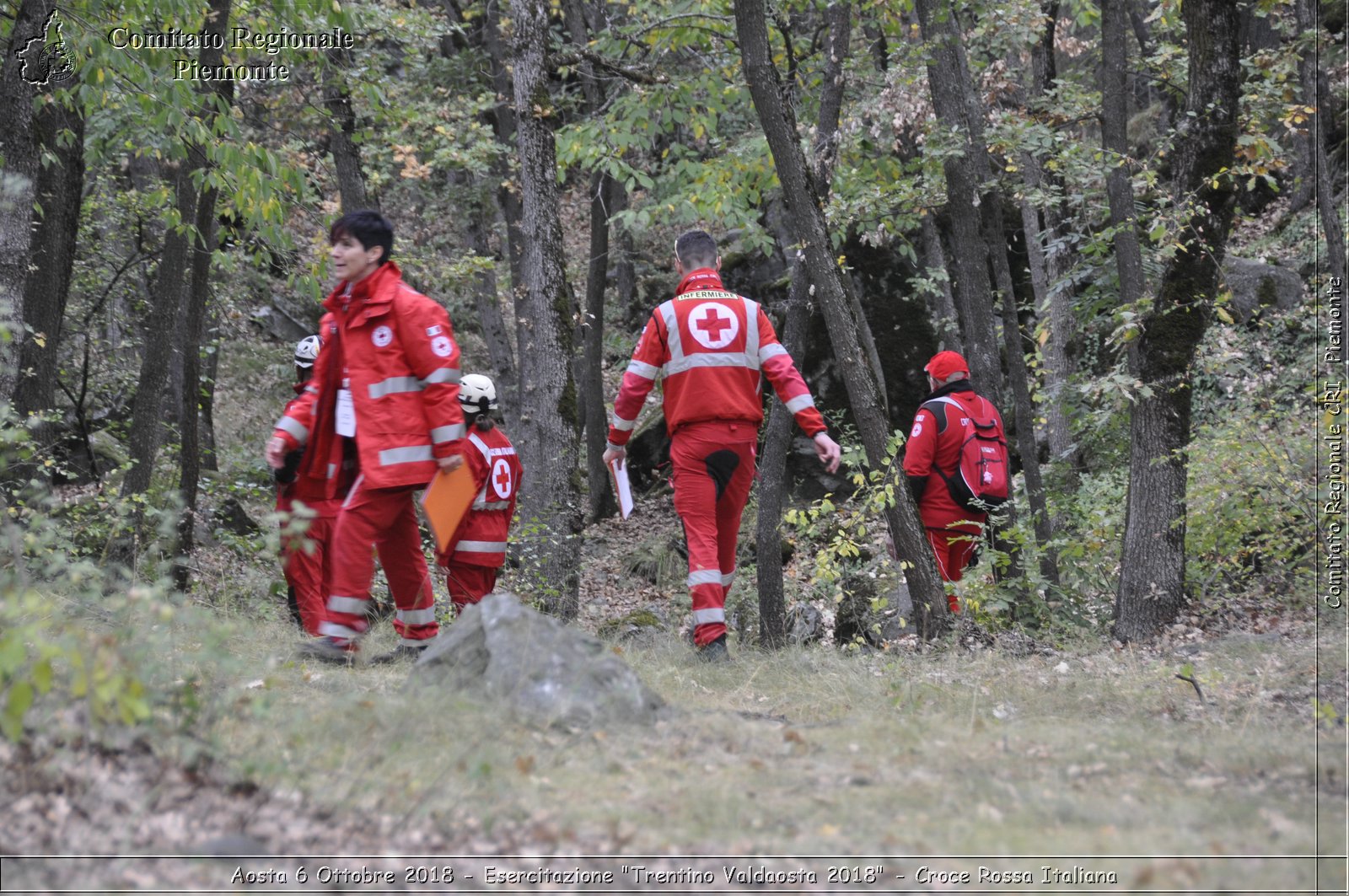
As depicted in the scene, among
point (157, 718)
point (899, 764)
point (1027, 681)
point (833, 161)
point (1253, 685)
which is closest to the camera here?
point (157, 718)

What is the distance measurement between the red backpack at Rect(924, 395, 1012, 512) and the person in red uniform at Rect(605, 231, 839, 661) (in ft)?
7.75

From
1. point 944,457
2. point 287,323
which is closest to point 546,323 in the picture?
point 944,457

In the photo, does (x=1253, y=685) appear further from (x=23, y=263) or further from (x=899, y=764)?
(x=23, y=263)

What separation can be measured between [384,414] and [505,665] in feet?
5.52

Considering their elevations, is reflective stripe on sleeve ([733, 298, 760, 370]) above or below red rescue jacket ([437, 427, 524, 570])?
above

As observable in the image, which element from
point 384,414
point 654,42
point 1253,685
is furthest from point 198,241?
point 1253,685

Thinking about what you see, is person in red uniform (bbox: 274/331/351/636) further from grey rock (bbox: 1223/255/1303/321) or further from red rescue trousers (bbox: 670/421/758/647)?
grey rock (bbox: 1223/255/1303/321)

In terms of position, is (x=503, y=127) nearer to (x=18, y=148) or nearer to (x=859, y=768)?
(x=18, y=148)

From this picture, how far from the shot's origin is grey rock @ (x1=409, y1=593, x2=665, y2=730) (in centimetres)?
487

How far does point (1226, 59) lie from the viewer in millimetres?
6859

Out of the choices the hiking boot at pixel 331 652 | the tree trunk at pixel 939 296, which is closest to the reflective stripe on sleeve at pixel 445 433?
the hiking boot at pixel 331 652

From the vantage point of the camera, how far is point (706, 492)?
713cm

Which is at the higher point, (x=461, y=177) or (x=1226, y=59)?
(x=461, y=177)

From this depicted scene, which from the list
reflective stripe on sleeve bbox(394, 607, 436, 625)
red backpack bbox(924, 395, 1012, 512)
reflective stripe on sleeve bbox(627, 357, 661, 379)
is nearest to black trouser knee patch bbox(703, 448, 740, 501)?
reflective stripe on sleeve bbox(627, 357, 661, 379)
